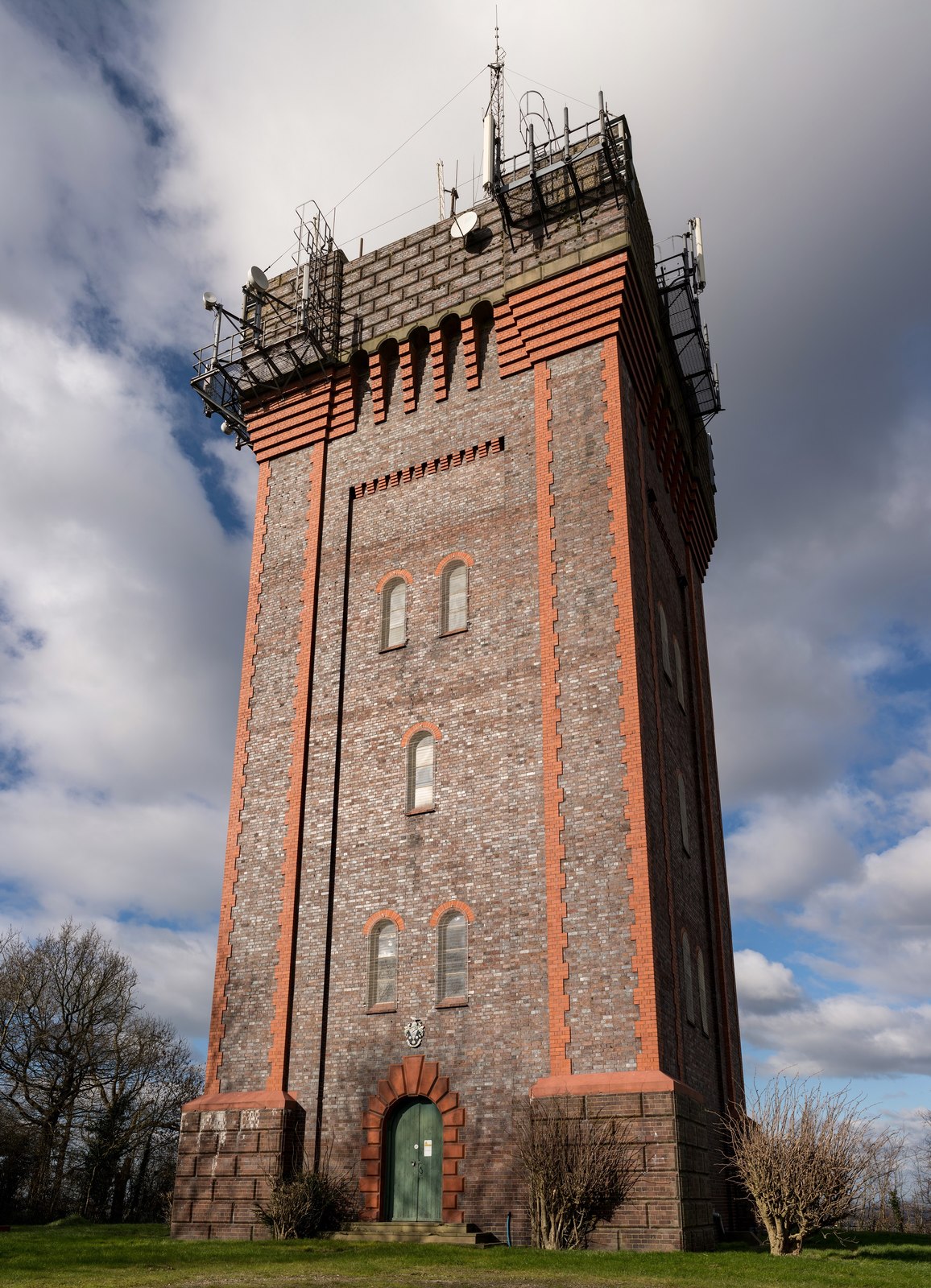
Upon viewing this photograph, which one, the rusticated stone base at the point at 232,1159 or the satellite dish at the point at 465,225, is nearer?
the rusticated stone base at the point at 232,1159

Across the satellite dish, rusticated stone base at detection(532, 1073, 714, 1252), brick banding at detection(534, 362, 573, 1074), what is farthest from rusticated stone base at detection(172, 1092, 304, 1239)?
the satellite dish

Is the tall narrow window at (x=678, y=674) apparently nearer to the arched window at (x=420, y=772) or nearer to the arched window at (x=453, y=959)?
the arched window at (x=420, y=772)

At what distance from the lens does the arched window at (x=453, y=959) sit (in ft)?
67.1

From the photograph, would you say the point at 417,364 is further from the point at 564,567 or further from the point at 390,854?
the point at 390,854

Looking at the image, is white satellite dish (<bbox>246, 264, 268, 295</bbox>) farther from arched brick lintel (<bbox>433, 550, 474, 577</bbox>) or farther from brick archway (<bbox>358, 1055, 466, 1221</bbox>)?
brick archway (<bbox>358, 1055, 466, 1221</bbox>)

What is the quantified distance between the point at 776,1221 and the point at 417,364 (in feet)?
64.3

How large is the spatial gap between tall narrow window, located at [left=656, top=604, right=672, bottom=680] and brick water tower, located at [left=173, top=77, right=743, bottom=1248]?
23 centimetres

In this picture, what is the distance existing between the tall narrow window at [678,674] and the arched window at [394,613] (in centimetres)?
679

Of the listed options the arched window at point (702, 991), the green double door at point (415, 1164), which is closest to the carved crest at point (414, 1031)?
the green double door at point (415, 1164)

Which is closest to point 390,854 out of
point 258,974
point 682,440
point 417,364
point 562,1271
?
point 258,974

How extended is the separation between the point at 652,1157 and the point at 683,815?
8.70m

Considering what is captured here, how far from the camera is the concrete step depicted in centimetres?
1777

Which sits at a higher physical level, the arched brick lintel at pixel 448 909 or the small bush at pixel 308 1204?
the arched brick lintel at pixel 448 909

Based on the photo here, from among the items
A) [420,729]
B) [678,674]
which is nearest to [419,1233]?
[420,729]
